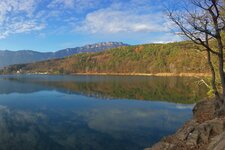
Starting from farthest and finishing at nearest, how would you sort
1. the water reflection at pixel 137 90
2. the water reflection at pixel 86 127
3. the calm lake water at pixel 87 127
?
the water reflection at pixel 137 90 < the water reflection at pixel 86 127 < the calm lake water at pixel 87 127

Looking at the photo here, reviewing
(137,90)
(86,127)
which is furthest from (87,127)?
(137,90)

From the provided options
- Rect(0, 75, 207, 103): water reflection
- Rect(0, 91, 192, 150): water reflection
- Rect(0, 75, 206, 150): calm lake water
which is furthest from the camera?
Rect(0, 75, 207, 103): water reflection

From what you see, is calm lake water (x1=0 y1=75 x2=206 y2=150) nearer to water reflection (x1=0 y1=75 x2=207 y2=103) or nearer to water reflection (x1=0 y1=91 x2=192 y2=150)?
water reflection (x1=0 y1=91 x2=192 y2=150)

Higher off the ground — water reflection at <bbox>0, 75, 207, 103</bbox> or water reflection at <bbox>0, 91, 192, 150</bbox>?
water reflection at <bbox>0, 75, 207, 103</bbox>

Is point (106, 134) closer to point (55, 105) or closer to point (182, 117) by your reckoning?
point (182, 117)

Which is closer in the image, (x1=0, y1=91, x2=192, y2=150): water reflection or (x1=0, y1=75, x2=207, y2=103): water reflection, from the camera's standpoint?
(x1=0, y1=91, x2=192, y2=150): water reflection

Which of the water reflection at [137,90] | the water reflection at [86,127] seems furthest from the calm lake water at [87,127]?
the water reflection at [137,90]

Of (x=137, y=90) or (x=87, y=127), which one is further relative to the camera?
(x=137, y=90)

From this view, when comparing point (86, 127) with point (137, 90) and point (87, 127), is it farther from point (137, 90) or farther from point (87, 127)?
point (137, 90)

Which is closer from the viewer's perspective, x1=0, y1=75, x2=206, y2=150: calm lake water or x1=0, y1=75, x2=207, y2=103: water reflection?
x1=0, y1=75, x2=206, y2=150: calm lake water

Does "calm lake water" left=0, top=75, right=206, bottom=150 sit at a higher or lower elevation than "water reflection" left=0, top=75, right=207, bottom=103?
lower

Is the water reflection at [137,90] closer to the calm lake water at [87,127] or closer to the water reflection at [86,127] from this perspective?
the water reflection at [86,127]

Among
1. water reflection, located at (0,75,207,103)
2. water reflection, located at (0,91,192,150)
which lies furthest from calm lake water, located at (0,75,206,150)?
water reflection, located at (0,75,207,103)

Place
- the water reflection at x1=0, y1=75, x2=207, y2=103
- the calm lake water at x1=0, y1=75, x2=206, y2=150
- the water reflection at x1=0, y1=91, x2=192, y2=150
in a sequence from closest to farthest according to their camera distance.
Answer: the calm lake water at x1=0, y1=75, x2=206, y2=150
the water reflection at x1=0, y1=91, x2=192, y2=150
the water reflection at x1=0, y1=75, x2=207, y2=103
